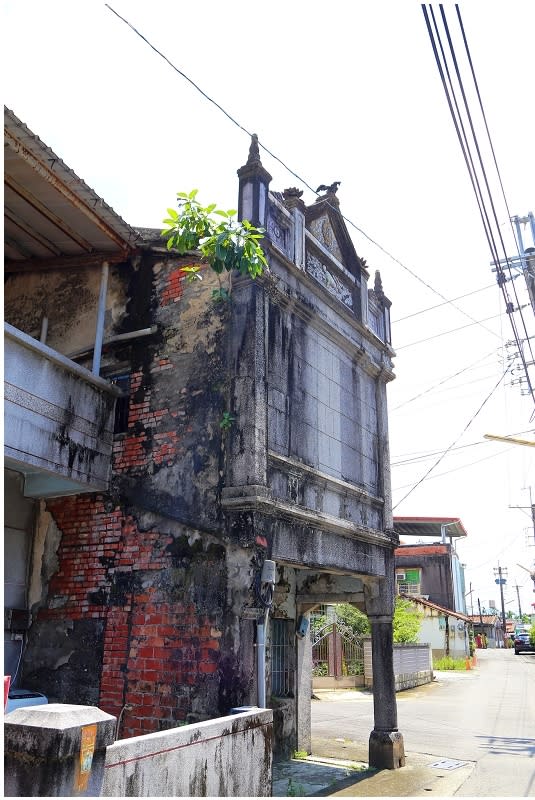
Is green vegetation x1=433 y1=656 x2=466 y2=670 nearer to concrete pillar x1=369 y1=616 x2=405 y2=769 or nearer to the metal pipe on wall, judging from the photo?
concrete pillar x1=369 y1=616 x2=405 y2=769

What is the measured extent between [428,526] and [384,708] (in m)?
37.3

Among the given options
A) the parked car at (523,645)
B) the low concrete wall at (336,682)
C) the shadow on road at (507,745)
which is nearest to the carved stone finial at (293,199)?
the shadow on road at (507,745)

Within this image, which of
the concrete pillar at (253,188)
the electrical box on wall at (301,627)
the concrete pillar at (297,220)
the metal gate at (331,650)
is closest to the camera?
the concrete pillar at (253,188)

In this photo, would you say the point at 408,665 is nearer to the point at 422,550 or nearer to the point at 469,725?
the point at 469,725

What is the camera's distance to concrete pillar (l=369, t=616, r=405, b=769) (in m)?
9.87

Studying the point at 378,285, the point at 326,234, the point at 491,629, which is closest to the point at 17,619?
the point at 326,234

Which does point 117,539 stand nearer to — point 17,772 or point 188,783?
point 188,783

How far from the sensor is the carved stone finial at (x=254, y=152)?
9.06 m

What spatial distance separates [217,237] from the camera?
304 inches

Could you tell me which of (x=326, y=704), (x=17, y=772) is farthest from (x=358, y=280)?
(x=326, y=704)

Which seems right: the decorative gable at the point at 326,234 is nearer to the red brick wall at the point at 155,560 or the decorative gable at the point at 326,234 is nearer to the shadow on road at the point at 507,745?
the red brick wall at the point at 155,560

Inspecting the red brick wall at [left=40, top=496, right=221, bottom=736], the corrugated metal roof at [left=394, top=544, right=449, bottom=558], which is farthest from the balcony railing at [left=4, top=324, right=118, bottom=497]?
the corrugated metal roof at [left=394, top=544, right=449, bottom=558]

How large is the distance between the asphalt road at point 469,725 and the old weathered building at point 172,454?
1.66 metres

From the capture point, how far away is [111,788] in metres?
4.18
